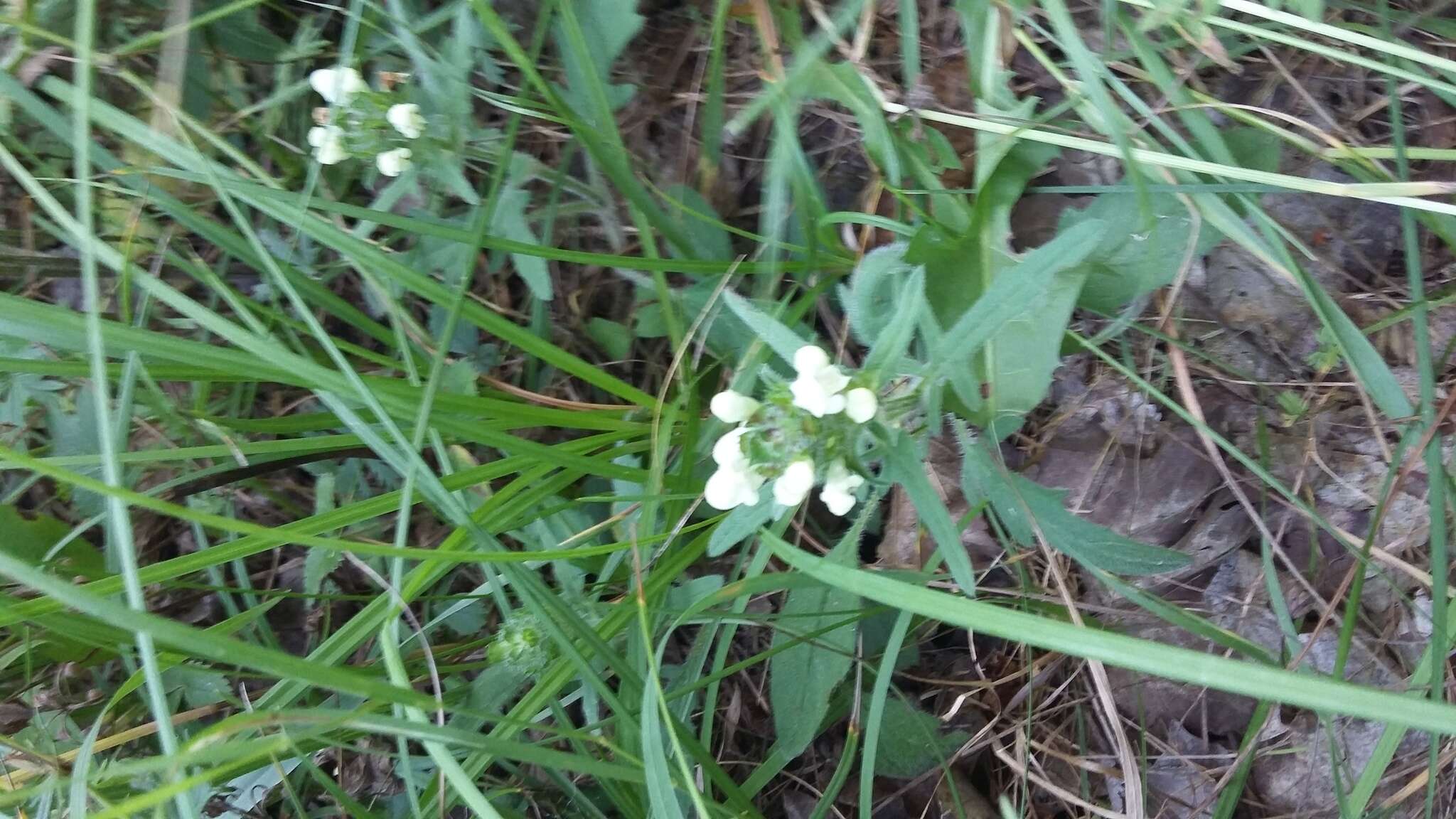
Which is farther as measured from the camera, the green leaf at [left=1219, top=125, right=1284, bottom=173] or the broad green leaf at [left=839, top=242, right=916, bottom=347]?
the green leaf at [left=1219, top=125, right=1284, bottom=173]

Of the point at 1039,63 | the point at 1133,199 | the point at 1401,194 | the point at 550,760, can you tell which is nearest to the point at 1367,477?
the point at 1401,194

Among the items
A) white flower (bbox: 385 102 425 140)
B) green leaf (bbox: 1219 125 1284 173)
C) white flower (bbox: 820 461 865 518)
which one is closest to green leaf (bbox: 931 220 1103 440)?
white flower (bbox: 820 461 865 518)

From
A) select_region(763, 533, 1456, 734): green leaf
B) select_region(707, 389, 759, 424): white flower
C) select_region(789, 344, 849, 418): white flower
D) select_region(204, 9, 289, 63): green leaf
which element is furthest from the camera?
select_region(204, 9, 289, 63): green leaf

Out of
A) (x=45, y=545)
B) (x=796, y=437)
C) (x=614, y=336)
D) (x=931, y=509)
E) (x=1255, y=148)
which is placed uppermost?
(x=1255, y=148)

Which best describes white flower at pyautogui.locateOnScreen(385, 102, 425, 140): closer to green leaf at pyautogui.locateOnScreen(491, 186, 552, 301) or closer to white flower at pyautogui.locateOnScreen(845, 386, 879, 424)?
green leaf at pyautogui.locateOnScreen(491, 186, 552, 301)

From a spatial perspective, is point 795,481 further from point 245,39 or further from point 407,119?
point 245,39

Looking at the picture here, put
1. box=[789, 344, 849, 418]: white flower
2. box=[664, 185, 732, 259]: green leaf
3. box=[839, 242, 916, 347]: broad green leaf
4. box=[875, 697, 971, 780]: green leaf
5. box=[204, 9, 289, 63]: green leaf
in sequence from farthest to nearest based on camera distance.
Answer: box=[204, 9, 289, 63]: green leaf, box=[664, 185, 732, 259]: green leaf, box=[875, 697, 971, 780]: green leaf, box=[839, 242, 916, 347]: broad green leaf, box=[789, 344, 849, 418]: white flower

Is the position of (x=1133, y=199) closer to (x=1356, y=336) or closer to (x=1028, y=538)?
(x=1356, y=336)

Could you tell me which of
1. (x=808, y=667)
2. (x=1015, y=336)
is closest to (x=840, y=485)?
(x=1015, y=336)
